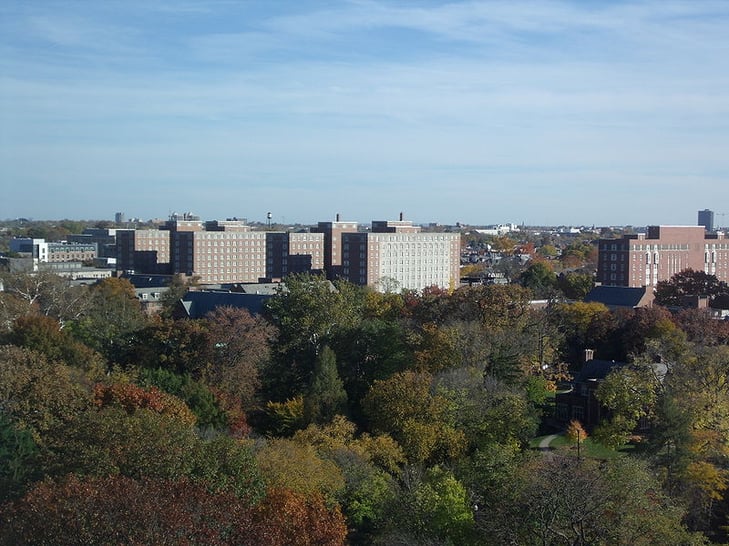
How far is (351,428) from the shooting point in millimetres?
33375

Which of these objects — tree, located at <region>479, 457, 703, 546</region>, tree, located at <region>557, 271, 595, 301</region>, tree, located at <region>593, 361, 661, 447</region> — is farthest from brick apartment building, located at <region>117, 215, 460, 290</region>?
tree, located at <region>479, 457, 703, 546</region>

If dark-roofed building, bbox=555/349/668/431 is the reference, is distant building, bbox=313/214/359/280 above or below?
above

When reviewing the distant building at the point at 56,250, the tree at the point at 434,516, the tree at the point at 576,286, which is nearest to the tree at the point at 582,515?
the tree at the point at 434,516

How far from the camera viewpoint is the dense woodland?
21.0 metres

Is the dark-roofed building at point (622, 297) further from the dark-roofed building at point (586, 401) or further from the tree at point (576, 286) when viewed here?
the dark-roofed building at point (586, 401)

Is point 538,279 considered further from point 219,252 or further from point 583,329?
point 219,252

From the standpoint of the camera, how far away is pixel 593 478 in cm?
2323

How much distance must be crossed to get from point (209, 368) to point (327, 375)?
5227mm

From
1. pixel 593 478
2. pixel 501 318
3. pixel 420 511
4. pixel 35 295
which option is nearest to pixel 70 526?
pixel 420 511

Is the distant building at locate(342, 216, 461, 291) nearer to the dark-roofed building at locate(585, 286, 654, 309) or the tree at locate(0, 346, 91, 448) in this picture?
the dark-roofed building at locate(585, 286, 654, 309)

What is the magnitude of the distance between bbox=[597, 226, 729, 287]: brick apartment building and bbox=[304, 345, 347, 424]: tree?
195ft

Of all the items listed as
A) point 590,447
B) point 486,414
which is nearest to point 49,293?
point 486,414

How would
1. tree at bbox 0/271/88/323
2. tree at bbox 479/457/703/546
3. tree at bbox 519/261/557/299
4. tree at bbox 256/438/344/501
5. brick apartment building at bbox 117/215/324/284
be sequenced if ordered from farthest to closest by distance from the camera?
brick apartment building at bbox 117/215/324/284 → tree at bbox 519/261/557/299 → tree at bbox 0/271/88/323 → tree at bbox 256/438/344/501 → tree at bbox 479/457/703/546

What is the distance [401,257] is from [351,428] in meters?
69.1
